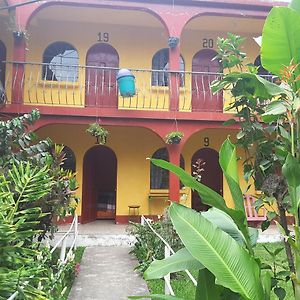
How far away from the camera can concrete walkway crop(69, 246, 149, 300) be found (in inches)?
236

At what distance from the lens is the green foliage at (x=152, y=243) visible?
7.36 meters

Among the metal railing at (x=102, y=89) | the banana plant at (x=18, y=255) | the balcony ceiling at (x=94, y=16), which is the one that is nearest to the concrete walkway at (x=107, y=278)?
the banana plant at (x=18, y=255)

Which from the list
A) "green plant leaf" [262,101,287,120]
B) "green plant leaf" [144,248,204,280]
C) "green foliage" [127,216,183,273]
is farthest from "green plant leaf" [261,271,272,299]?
"green foliage" [127,216,183,273]

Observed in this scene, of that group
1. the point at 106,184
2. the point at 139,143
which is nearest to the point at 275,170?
the point at 139,143

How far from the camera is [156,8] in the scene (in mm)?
10633

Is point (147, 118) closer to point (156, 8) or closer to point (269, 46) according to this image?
point (156, 8)

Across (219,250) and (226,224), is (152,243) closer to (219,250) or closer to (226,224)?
(226,224)

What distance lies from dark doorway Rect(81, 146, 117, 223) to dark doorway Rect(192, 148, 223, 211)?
2741mm

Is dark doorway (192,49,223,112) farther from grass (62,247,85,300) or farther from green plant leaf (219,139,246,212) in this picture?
green plant leaf (219,139,246,212)

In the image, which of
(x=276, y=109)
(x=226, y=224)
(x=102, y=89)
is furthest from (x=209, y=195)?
(x=102, y=89)

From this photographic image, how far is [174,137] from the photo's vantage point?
1013 cm

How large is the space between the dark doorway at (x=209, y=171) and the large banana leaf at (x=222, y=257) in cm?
1114

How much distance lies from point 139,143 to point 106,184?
188cm

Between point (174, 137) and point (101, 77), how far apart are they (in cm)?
390
